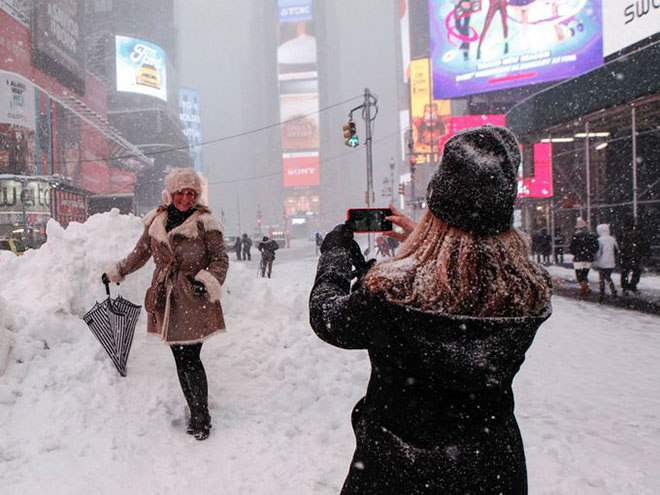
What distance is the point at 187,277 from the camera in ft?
12.0

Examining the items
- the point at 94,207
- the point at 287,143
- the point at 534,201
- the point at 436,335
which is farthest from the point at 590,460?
the point at 287,143

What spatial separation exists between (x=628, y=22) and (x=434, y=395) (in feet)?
80.0

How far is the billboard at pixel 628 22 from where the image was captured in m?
19.2

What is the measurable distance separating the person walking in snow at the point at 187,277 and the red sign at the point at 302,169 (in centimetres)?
14858

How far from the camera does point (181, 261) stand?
3639 mm

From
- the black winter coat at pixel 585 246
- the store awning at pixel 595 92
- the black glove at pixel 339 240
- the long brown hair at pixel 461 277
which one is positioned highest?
the store awning at pixel 595 92

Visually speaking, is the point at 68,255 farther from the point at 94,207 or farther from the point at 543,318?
the point at 94,207

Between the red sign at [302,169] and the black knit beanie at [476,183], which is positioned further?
the red sign at [302,169]

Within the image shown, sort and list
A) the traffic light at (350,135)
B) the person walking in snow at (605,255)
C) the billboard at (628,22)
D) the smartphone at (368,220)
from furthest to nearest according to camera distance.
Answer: the traffic light at (350,135) → the billboard at (628,22) → the person walking in snow at (605,255) → the smartphone at (368,220)

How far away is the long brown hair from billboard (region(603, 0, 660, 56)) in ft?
74.4

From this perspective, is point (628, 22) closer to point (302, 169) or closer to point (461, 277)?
point (461, 277)

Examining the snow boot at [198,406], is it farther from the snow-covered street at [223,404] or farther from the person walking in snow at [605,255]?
the person walking in snow at [605,255]

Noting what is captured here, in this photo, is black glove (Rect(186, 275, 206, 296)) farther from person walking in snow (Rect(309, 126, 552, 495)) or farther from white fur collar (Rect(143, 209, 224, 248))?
person walking in snow (Rect(309, 126, 552, 495))

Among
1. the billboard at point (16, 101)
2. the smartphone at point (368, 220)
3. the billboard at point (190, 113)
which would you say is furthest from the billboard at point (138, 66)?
the smartphone at point (368, 220)
